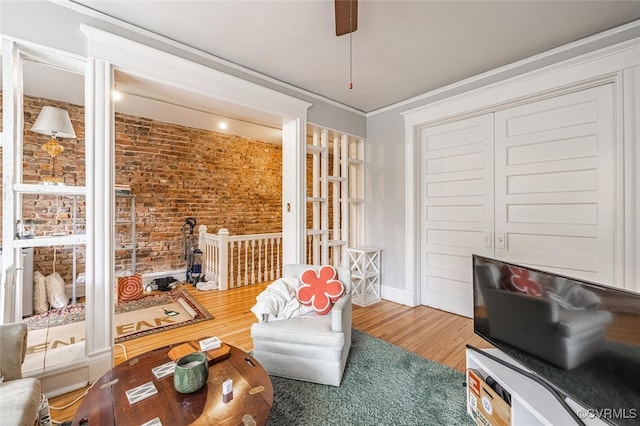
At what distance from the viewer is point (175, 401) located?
44.6 inches

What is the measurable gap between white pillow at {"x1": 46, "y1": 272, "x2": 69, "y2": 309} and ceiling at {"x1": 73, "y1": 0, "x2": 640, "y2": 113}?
2882mm

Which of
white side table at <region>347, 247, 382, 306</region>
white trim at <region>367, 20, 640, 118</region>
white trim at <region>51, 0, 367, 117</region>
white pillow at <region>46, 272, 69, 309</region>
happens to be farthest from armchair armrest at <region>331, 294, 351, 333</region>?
white pillow at <region>46, 272, 69, 309</region>

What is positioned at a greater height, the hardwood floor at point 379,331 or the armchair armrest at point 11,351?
the armchair armrest at point 11,351

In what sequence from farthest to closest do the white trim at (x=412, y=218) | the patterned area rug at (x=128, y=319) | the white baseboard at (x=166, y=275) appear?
the white baseboard at (x=166, y=275)
the white trim at (x=412, y=218)
the patterned area rug at (x=128, y=319)

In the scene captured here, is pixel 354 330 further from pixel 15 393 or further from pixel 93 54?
pixel 93 54

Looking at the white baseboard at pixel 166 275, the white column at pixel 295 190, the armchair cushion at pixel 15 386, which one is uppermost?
the white column at pixel 295 190

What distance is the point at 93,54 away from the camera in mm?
1922

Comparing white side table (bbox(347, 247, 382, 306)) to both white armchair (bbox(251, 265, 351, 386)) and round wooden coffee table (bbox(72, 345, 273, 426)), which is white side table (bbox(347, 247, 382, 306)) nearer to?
white armchair (bbox(251, 265, 351, 386))

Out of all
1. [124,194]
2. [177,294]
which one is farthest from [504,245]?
[124,194]

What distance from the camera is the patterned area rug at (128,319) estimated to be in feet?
7.86

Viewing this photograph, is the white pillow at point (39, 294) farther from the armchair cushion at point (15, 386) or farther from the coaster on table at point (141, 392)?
the coaster on table at point (141, 392)

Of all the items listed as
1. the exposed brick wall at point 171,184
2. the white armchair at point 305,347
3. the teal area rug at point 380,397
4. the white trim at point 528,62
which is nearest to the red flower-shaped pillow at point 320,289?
the white armchair at point 305,347

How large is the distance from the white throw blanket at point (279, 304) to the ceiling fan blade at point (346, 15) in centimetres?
189

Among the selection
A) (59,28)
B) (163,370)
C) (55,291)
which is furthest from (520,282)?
(55,291)
